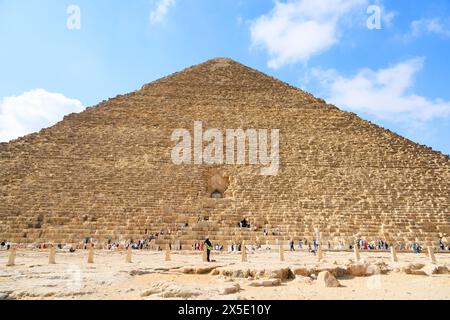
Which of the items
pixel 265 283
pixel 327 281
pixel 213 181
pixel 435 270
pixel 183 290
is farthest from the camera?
pixel 213 181

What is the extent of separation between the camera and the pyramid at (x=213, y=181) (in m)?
13.8

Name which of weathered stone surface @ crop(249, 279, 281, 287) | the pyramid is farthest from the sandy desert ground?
the pyramid

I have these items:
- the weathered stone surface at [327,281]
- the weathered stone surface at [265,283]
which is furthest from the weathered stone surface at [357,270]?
the weathered stone surface at [265,283]

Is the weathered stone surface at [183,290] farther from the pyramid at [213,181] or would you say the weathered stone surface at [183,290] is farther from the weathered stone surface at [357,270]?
the pyramid at [213,181]

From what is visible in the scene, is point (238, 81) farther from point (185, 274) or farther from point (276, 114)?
point (185, 274)

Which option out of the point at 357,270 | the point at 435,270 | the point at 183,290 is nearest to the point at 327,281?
the point at 357,270

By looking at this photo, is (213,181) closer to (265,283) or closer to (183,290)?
(265,283)

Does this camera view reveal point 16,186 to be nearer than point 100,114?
Yes

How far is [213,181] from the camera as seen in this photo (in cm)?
1680

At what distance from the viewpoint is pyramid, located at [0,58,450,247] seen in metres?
13.8

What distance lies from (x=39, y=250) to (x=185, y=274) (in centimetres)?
789

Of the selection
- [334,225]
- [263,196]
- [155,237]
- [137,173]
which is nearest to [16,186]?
[137,173]

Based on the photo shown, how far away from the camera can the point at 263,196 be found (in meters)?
15.8

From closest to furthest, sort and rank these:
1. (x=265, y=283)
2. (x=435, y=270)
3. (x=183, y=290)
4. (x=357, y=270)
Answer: (x=183, y=290)
(x=265, y=283)
(x=357, y=270)
(x=435, y=270)
